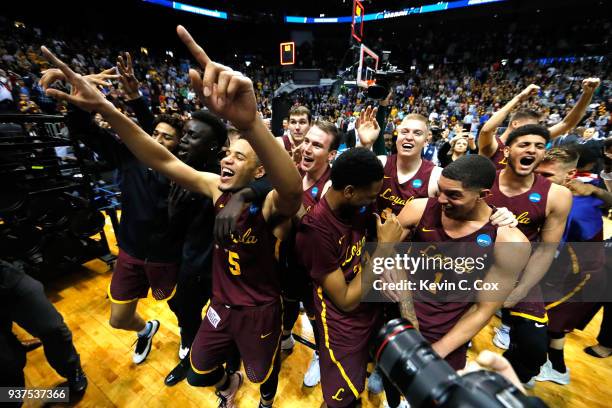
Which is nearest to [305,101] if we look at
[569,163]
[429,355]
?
[569,163]

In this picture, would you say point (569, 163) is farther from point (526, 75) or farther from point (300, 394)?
point (526, 75)

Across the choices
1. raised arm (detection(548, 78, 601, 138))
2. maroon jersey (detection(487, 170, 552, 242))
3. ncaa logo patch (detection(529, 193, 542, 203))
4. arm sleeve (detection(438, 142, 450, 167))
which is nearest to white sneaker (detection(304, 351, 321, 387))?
maroon jersey (detection(487, 170, 552, 242))

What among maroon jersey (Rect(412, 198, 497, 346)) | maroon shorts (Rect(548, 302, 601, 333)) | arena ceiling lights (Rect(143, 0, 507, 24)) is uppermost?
arena ceiling lights (Rect(143, 0, 507, 24))

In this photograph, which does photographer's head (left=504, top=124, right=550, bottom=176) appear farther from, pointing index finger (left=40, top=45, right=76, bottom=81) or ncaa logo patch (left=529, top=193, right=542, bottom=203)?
pointing index finger (left=40, top=45, right=76, bottom=81)

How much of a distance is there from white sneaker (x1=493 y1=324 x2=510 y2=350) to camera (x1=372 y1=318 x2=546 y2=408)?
2.84 metres

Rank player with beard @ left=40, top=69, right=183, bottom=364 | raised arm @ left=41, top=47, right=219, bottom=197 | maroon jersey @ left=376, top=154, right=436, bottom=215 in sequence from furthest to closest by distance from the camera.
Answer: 1. maroon jersey @ left=376, top=154, right=436, bottom=215
2. player with beard @ left=40, top=69, right=183, bottom=364
3. raised arm @ left=41, top=47, right=219, bottom=197

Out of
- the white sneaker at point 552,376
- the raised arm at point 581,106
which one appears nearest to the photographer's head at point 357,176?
the white sneaker at point 552,376

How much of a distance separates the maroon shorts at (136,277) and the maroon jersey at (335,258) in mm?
1319

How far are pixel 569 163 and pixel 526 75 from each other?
1951 centimetres

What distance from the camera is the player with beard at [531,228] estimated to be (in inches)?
80.4

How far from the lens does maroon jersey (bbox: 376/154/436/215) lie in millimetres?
2523

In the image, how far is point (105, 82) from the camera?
2062 millimetres

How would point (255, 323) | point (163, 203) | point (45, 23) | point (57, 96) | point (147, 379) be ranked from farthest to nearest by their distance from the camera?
point (45, 23), point (147, 379), point (163, 203), point (255, 323), point (57, 96)

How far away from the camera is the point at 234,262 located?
1.79m
